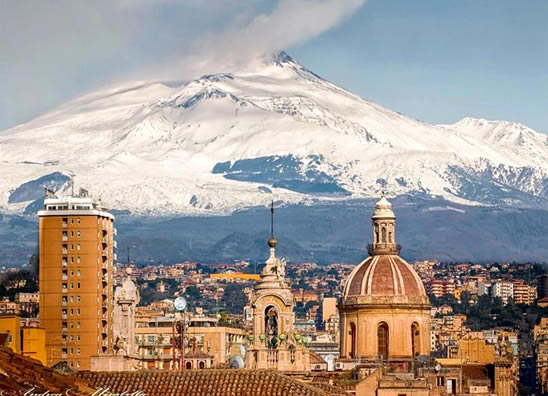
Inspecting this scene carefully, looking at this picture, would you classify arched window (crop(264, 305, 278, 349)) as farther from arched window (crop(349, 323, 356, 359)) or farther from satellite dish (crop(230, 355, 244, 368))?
arched window (crop(349, 323, 356, 359))

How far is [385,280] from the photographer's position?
119188mm

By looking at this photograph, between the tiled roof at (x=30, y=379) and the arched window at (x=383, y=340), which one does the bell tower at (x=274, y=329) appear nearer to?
the arched window at (x=383, y=340)

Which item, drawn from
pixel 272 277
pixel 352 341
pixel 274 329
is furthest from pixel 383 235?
pixel 274 329

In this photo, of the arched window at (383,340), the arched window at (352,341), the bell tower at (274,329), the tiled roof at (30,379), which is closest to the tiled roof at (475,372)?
the arched window at (383,340)

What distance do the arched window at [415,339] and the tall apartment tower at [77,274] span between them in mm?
33738

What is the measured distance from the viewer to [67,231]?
513 feet

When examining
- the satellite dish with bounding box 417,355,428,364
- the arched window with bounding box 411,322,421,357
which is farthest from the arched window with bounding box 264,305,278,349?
the arched window with bounding box 411,322,421,357

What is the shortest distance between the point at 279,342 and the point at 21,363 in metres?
44.3

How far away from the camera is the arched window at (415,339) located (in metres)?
118

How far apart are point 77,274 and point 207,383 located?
315 feet

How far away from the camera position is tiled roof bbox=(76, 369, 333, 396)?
192 ft

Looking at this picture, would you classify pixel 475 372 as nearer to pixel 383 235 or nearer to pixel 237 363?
pixel 383 235

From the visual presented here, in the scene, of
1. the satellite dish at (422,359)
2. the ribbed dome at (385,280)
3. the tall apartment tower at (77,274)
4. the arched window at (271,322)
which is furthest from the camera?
the tall apartment tower at (77,274)

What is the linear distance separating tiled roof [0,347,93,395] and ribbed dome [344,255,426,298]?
6124 cm
